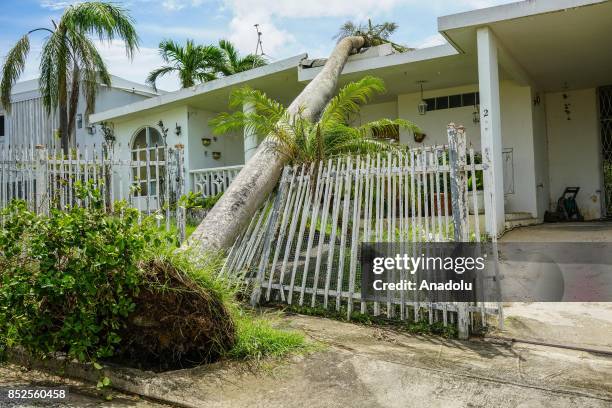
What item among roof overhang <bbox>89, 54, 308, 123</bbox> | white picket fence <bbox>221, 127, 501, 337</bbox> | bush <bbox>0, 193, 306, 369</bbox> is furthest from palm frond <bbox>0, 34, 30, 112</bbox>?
bush <bbox>0, 193, 306, 369</bbox>

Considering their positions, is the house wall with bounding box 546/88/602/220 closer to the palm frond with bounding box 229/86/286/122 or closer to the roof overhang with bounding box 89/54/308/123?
the roof overhang with bounding box 89/54/308/123

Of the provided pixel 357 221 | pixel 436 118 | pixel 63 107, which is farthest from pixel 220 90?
pixel 357 221

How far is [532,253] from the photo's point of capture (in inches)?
288

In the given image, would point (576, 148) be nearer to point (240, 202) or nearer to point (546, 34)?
point (546, 34)

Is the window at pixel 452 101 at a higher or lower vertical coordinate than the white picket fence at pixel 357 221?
higher

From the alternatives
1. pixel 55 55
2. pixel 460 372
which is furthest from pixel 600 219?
pixel 55 55

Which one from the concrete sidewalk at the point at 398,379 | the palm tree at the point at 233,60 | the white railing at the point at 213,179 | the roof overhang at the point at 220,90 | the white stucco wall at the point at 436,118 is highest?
the palm tree at the point at 233,60

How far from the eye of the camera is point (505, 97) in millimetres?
11625

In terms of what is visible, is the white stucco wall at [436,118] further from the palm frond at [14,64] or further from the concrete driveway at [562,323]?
the palm frond at [14,64]

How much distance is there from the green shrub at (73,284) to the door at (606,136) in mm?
12255

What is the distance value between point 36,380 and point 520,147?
1038 centimetres

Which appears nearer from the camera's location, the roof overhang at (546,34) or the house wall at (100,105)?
the roof overhang at (546,34)

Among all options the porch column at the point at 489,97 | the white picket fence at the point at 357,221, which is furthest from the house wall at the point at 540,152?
the white picket fence at the point at 357,221

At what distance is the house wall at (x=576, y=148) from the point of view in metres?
12.4
